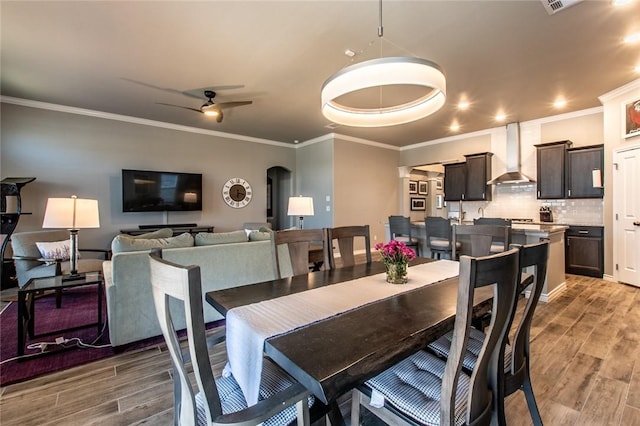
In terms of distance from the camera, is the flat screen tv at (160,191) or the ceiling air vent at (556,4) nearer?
the ceiling air vent at (556,4)

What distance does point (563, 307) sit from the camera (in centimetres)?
345

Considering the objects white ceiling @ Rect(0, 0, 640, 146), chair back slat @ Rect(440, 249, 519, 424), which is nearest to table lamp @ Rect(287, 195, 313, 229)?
white ceiling @ Rect(0, 0, 640, 146)

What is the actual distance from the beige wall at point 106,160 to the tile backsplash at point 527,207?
5176 millimetres

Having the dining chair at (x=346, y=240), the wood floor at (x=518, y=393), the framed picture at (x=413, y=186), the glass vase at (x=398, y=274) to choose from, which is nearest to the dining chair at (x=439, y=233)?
the wood floor at (x=518, y=393)

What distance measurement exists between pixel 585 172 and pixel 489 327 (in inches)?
230

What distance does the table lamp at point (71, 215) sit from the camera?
2.49m

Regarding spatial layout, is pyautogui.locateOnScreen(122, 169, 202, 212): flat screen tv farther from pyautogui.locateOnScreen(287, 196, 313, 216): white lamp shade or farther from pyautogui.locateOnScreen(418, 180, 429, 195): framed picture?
pyautogui.locateOnScreen(418, 180, 429, 195): framed picture

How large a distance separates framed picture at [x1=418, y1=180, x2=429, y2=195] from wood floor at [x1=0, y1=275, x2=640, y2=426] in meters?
6.22

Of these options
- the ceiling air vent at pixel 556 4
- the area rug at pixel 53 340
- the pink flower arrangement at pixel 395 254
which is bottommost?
the area rug at pixel 53 340

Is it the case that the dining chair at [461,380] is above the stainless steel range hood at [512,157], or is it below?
below

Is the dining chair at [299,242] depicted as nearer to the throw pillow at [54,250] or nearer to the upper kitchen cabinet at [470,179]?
the throw pillow at [54,250]

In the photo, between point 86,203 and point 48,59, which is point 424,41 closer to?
point 86,203

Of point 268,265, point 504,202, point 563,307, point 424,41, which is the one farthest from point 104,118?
point 504,202

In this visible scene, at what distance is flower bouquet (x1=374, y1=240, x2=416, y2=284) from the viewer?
1745mm
